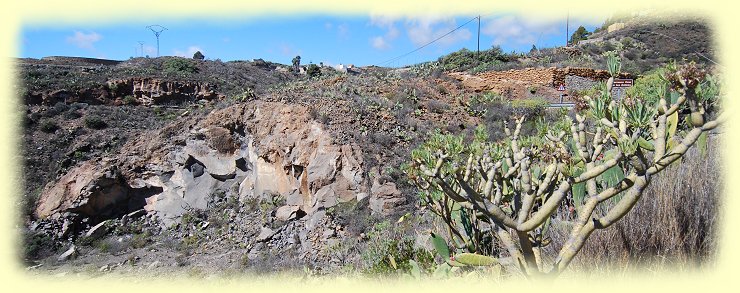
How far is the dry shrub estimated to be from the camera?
2.79 metres

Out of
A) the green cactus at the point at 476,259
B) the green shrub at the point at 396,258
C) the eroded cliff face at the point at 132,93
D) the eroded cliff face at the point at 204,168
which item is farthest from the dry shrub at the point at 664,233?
the eroded cliff face at the point at 132,93

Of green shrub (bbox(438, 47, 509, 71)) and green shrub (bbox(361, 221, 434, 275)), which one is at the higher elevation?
green shrub (bbox(438, 47, 509, 71))

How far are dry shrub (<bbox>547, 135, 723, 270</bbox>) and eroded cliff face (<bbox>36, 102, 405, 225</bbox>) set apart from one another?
8.75 metres

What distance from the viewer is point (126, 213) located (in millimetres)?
14305

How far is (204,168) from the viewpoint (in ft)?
47.4

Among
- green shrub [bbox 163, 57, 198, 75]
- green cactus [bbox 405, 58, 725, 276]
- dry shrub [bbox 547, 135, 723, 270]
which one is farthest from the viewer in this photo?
green shrub [bbox 163, 57, 198, 75]

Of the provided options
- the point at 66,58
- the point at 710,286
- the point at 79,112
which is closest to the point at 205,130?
the point at 79,112

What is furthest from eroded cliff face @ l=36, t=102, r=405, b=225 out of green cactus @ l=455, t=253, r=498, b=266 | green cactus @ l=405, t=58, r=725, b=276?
green cactus @ l=405, t=58, r=725, b=276

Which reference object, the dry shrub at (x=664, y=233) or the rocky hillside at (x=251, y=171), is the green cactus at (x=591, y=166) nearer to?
the dry shrub at (x=664, y=233)

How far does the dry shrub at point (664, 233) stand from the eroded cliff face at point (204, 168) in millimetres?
8754

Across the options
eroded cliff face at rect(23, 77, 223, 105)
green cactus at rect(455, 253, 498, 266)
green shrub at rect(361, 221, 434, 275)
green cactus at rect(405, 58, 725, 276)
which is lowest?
green shrub at rect(361, 221, 434, 275)

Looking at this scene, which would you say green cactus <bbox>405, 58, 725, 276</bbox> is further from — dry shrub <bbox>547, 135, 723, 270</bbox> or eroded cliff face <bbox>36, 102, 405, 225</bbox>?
eroded cliff face <bbox>36, 102, 405, 225</bbox>

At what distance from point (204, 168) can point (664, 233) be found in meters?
13.6

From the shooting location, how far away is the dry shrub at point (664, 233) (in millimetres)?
2793
